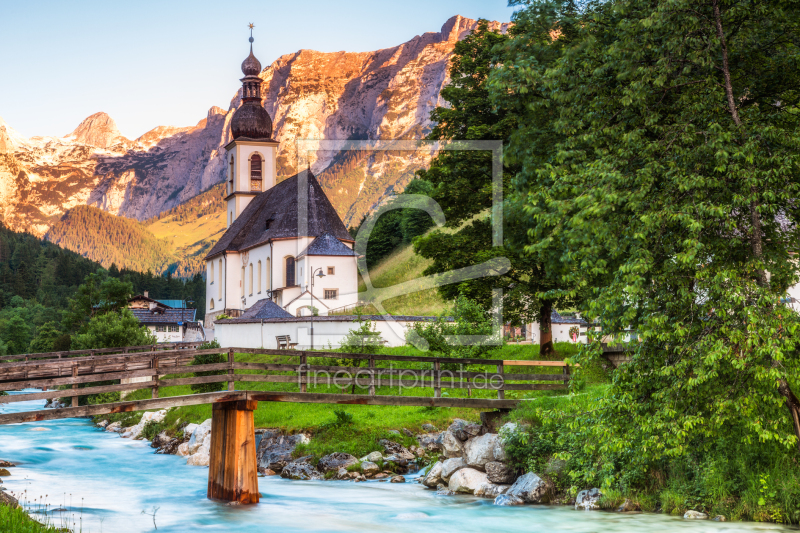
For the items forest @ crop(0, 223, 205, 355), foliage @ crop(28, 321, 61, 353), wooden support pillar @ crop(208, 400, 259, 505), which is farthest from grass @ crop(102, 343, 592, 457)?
forest @ crop(0, 223, 205, 355)

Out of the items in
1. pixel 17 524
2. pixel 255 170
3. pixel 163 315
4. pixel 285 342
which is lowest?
pixel 17 524

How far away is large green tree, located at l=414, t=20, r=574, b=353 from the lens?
27.2m

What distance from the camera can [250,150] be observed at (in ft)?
271

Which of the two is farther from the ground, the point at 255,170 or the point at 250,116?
the point at 250,116

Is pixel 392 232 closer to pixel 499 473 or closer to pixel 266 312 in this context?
pixel 266 312

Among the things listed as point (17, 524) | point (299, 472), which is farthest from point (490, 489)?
point (17, 524)

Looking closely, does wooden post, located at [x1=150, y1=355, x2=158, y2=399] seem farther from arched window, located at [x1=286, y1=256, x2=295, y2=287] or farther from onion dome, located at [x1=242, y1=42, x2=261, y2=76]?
onion dome, located at [x1=242, y1=42, x2=261, y2=76]

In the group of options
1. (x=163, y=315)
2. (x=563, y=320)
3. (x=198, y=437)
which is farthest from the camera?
(x=163, y=315)

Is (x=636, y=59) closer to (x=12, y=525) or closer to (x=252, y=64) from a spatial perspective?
(x=12, y=525)

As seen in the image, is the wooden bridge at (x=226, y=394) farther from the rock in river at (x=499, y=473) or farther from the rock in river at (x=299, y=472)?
the rock in river at (x=299, y=472)

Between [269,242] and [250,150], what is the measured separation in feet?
72.4

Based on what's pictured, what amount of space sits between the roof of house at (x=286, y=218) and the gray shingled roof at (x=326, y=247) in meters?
1.92

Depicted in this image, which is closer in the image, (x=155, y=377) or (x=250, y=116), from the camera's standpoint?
(x=155, y=377)

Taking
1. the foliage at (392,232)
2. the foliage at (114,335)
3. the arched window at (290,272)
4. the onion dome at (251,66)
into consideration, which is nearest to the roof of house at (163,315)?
the foliage at (392,232)
